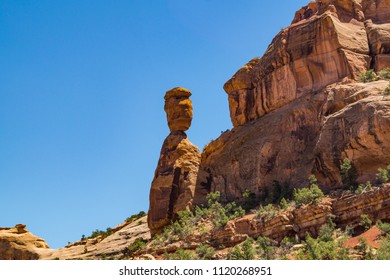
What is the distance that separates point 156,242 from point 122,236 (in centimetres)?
2156

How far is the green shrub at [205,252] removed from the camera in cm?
4169

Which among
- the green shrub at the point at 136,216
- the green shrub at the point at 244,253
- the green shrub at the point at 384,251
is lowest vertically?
the green shrub at the point at 384,251

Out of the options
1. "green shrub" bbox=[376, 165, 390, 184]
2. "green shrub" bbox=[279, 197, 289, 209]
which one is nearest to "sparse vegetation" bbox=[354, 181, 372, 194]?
"green shrub" bbox=[376, 165, 390, 184]

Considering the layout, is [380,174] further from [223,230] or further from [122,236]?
[122,236]

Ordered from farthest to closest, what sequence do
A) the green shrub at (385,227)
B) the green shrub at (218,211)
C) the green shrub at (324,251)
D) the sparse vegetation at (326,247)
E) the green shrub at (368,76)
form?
the green shrub at (368,76) → the green shrub at (218,211) → the green shrub at (385,227) → the sparse vegetation at (326,247) → the green shrub at (324,251)

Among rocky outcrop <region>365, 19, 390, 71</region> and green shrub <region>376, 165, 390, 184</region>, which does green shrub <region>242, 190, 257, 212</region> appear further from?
rocky outcrop <region>365, 19, 390, 71</region>

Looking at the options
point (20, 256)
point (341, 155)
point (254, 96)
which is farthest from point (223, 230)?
point (20, 256)

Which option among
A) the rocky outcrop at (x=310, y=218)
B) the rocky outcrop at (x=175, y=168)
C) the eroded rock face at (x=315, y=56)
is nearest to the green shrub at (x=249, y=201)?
the rocky outcrop at (x=310, y=218)

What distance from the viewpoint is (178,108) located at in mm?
63781

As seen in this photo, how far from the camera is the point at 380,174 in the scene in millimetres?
40406

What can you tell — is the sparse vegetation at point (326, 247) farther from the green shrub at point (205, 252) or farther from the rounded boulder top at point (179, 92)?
the rounded boulder top at point (179, 92)

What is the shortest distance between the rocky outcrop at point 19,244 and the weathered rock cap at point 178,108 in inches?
955

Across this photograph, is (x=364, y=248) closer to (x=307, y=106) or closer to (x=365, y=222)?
(x=365, y=222)

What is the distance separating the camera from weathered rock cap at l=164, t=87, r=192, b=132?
63.5 metres
